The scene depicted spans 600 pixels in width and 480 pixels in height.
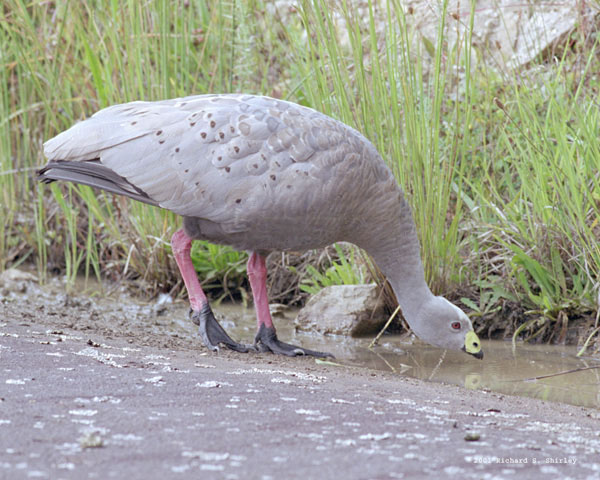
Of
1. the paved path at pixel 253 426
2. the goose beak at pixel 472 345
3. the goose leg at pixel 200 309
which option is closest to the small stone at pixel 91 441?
the paved path at pixel 253 426

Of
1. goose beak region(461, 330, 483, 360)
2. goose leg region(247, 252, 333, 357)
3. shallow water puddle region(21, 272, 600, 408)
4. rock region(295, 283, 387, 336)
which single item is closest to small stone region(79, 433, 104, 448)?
shallow water puddle region(21, 272, 600, 408)

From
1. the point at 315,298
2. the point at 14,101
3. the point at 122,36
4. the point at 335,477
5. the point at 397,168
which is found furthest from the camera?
the point at 14,101

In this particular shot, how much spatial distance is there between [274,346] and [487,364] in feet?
3.72

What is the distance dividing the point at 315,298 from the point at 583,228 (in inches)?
68.3

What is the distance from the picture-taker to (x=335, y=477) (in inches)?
72.5

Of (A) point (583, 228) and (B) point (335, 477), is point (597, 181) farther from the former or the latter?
(B) point (335, 477)

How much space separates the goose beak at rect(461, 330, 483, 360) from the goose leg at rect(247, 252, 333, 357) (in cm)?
72

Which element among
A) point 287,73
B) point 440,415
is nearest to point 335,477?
point 440,415

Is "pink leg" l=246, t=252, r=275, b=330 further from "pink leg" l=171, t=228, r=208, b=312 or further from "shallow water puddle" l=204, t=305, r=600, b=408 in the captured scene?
"shallow water puddle" l=204, t=305, r=600, b=408

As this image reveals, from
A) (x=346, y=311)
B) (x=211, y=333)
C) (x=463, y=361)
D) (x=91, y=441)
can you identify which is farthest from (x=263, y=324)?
(x=91, y=441)

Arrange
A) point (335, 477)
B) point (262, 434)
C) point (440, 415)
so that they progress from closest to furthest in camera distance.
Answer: point (335, 477) < point (262, 434) < point (440, 415)

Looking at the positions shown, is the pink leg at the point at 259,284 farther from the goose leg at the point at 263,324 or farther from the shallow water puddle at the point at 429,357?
the shallow water puddle at the point at 429,357

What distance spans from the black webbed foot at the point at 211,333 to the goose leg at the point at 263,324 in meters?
0.08

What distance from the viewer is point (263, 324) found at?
4520 mm
